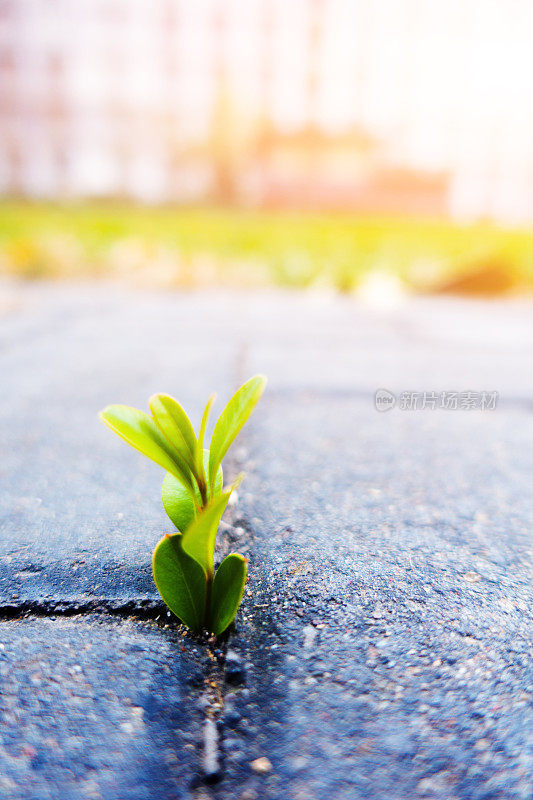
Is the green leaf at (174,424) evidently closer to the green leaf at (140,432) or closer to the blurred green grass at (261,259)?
the green leaf at (140,432)

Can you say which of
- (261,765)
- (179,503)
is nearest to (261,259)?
(179,503)

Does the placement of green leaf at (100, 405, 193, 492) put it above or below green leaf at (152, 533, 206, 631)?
above

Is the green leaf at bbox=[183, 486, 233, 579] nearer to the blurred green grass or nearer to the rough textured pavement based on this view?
the rough textured pavement

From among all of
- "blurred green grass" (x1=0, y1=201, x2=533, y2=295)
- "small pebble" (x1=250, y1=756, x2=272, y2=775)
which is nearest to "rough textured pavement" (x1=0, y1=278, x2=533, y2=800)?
"small pebble" (x1=250, y1=756, x2=272, y2=775)

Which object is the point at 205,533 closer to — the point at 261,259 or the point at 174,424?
the point at 174,424

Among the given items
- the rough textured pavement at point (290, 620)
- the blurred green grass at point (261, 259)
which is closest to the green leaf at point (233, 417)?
the rough textured pavement at point (290, 620)
